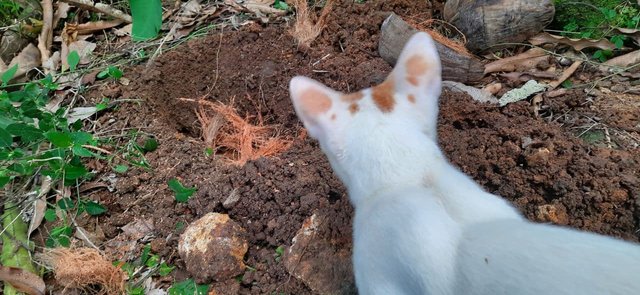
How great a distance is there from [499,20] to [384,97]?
4.84 feet

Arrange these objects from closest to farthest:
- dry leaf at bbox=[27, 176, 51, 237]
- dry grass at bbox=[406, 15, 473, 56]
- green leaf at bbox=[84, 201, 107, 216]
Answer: green leaf at bbox=[84, 201, 107, 216] < dry leaf at bbox=[27, 176, 51, 237] < dry grass at bbox=[406, 15, 473, 56]

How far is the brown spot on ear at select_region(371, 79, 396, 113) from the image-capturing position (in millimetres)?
2002

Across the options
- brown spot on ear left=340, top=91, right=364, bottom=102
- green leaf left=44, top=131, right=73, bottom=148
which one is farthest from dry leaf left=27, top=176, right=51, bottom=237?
brown spot on ear left=340, top=91, right=364, bottom=102

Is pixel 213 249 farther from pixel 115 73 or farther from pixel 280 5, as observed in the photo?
pixel 280 5

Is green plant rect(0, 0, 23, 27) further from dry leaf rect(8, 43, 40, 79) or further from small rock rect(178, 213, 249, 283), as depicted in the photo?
small rock rect(178, 213, 249, 283)

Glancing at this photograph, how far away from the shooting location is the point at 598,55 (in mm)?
3041

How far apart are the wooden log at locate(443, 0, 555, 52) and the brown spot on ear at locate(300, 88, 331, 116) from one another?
158cm

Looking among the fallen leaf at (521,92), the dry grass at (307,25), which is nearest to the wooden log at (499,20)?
the fallen leaf at (521,92)

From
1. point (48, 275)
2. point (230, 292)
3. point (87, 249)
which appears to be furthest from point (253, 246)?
point (48, 275)

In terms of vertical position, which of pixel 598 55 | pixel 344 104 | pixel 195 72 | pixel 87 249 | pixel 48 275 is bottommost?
pixel 48 275

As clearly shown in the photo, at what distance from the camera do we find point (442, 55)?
2.95 metres

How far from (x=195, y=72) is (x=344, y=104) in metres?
1.75

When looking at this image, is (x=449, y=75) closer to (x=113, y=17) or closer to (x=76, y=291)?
(x=76, y=291)

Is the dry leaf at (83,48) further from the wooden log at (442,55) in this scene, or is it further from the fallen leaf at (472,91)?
the fallen leaf at (472,91)
